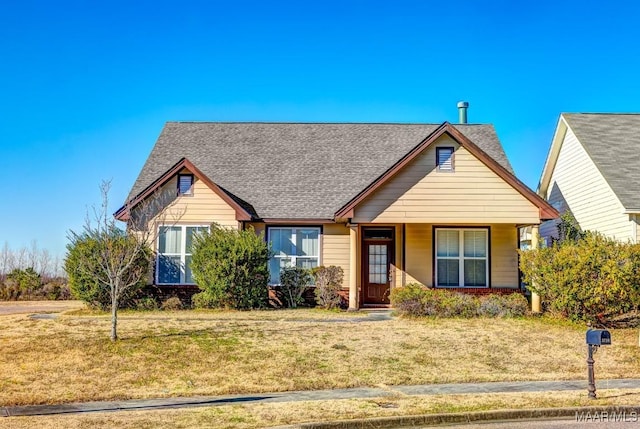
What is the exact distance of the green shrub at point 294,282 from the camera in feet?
69.6

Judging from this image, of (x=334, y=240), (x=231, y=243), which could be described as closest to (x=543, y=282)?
(x=334, y=240)

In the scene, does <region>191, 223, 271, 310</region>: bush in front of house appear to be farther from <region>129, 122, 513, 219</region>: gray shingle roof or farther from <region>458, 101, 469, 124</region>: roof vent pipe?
<region>458, 101, 469, 124</region>: roof vent pipe

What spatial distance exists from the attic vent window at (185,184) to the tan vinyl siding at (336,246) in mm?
4784

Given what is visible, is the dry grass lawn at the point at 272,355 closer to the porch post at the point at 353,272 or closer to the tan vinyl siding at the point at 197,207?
the porch post at the point at 353,272

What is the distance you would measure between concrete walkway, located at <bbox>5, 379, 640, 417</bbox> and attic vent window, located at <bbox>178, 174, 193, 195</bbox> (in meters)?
11.9

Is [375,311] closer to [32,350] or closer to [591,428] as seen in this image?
[32,350]

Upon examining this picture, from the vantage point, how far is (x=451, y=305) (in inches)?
699

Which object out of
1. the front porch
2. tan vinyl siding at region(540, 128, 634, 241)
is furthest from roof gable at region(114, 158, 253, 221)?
tan vinyl siding at region(540, 128, 634, 241)

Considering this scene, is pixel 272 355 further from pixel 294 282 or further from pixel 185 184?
pixel 185 184

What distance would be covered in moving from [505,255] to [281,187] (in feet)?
27.4

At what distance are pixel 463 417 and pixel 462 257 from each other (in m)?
13.2

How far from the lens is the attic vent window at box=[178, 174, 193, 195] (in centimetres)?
2162

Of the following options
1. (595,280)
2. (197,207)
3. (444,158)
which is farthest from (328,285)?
→ (595,280)

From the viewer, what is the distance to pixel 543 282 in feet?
57.6
